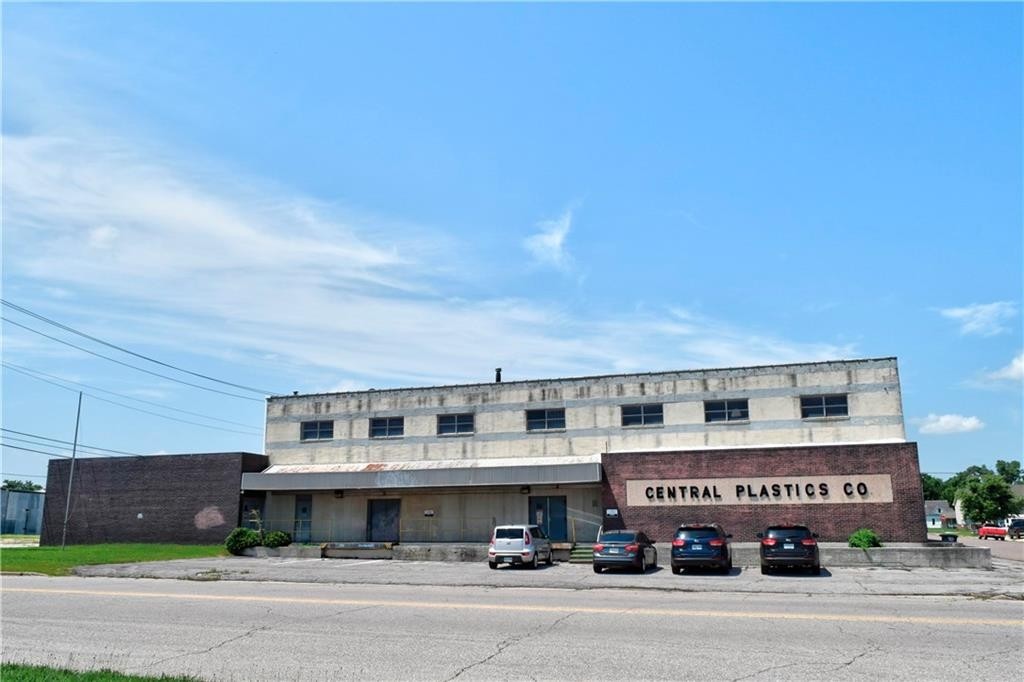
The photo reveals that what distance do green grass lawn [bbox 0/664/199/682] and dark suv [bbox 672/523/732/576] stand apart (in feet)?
62.3

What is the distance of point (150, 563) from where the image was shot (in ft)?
99.3

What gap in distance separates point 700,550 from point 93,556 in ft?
82.0

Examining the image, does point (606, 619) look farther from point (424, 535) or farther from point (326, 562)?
point (424, 535)

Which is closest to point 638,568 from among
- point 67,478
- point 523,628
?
point 523,628

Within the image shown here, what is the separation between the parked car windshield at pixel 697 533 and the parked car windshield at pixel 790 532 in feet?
6.04

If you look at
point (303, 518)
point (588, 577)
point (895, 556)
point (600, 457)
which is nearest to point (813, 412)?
point (895, 556)

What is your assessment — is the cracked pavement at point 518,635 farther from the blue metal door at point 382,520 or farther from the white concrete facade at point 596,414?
the blue metal door at point 382,520

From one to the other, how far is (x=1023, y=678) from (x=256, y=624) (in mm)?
11679

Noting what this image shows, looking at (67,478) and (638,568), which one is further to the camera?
(67,478)

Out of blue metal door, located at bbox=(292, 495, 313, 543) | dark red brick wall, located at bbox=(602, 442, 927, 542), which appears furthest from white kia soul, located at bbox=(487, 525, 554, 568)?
blue metal door, located at bbox=(292, 495, 313, 543)

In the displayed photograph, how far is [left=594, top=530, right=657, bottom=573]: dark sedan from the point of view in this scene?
1032 inches

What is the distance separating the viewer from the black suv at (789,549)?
25.1 m

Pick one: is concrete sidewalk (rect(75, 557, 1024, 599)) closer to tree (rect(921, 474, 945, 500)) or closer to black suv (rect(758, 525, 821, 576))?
black suv (rect(758, 525, 821, 576))

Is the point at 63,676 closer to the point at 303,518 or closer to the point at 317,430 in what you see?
the point at 303,518
